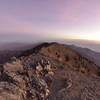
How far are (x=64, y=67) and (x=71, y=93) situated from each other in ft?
17.4

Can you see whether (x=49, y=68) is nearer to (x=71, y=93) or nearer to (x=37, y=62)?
(x=37, y=62)

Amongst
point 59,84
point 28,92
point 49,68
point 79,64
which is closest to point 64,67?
point 49,68

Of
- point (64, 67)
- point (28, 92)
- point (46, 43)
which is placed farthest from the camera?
point (46, 43)

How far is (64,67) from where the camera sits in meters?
21.7

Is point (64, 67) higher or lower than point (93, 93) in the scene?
higher

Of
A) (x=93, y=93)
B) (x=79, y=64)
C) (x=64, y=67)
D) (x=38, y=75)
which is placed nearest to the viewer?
(x=93, y=93)

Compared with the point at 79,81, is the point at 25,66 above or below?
above

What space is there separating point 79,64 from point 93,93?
1815cm

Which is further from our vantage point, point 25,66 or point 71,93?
point 25,66

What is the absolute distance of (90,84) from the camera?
61.9 feet

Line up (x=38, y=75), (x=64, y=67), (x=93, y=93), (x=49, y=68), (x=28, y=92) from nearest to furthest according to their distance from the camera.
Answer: (x=28, y=92) < (x=93, y=93) < (x=38, y=75) < (x=49, y=68) < (x=64, y=67)

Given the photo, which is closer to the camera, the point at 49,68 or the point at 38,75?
the point at 38,75

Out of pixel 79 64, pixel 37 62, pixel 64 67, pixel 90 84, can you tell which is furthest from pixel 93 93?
pixel 79 64

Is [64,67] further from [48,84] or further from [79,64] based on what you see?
[79,64]
